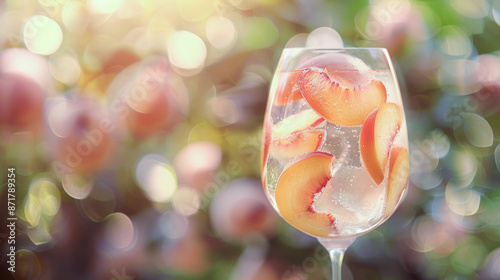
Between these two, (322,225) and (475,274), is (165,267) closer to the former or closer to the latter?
(322,225)

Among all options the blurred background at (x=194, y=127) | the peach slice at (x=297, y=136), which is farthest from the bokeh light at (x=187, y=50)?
the peach slice at (x=297, y=136)

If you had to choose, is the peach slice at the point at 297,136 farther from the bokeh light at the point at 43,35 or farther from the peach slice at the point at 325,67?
the bokeh light at the point at 43,35

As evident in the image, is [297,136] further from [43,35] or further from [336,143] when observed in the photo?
[43,35]

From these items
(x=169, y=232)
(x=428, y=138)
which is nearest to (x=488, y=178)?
(x=428, y=138)

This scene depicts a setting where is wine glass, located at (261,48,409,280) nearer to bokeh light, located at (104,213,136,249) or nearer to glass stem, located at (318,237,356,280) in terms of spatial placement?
glass stem, located at (318,237,356,280)

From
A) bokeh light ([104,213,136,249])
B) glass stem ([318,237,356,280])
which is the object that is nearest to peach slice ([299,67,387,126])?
glass stem ([318,237,356,280])

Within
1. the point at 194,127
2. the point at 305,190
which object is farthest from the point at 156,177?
the point at 305,190
